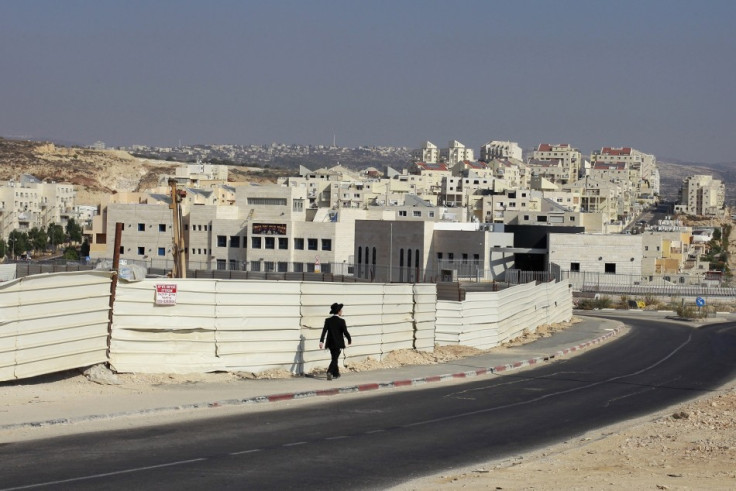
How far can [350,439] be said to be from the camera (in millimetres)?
15086

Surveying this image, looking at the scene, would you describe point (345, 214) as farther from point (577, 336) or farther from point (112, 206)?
point (577, 336)

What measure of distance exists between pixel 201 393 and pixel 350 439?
431cm

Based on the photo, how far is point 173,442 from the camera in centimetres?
1412

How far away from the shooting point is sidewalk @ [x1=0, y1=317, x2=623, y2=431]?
15.5 metres

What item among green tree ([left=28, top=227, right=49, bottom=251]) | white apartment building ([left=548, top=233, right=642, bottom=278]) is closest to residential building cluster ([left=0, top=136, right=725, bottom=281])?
white apartment building ([left=548, top=233, right=642, bottom=278])

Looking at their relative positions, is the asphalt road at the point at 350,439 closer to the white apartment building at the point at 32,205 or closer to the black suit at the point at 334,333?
the black suit at the point at 334,333

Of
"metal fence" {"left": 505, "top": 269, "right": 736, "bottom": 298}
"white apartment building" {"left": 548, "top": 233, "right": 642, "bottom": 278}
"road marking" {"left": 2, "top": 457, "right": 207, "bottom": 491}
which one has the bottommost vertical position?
"metal fence" {"left": 505, "top": 269, "right": 736, "bottom": 298}

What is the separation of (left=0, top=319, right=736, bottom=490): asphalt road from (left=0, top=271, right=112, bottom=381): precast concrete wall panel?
3.15 meters

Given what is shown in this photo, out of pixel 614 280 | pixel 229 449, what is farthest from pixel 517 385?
pixel 614 280

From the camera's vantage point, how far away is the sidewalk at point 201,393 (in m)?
15.5

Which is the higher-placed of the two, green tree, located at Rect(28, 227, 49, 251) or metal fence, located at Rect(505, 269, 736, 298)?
green tree, located at Rect(28, 227, 49, 251)

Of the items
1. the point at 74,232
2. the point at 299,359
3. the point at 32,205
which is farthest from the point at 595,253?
the point at 32,205

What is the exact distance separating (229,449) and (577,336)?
27.9 meters

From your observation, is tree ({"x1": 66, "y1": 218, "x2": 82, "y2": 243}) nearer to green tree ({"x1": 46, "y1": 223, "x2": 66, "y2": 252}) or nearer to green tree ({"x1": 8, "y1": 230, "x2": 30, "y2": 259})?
green tree ({"x1": 46, "y1": 223, "x2": 66, "y2": 252})
